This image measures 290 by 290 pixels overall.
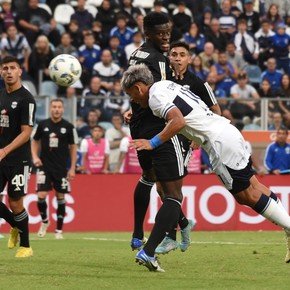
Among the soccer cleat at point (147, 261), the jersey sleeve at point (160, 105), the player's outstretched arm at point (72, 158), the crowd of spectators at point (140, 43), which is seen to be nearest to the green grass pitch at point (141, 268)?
the soccer cleat at point (147, 261)

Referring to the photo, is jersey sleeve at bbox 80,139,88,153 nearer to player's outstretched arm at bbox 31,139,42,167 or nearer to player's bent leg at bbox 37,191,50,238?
player's outstretched arm at bbox 31,139,42,167

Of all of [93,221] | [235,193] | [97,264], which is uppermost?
[235,193]

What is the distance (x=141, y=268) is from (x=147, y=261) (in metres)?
0.85

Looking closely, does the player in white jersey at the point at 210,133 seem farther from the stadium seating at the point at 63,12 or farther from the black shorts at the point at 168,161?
the stadium seating at the point at 63,12

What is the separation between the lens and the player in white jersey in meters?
10.3

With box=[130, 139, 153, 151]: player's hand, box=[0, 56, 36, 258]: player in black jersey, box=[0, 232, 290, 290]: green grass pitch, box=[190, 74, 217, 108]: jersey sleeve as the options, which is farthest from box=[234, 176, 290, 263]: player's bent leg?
box=[0, 56, 36, 258]: player in black jersey

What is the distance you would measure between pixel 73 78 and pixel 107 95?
25.5 ft

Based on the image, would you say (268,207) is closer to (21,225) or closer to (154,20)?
(154,20)

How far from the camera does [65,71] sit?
1642 cm

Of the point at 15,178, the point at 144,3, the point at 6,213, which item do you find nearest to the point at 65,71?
the point at 15,178

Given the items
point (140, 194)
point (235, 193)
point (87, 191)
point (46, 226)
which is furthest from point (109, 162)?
point (235, 193)

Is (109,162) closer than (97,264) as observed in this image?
No

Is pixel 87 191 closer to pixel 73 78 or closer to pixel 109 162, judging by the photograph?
pixel 109 162

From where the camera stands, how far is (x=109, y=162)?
888 inches
